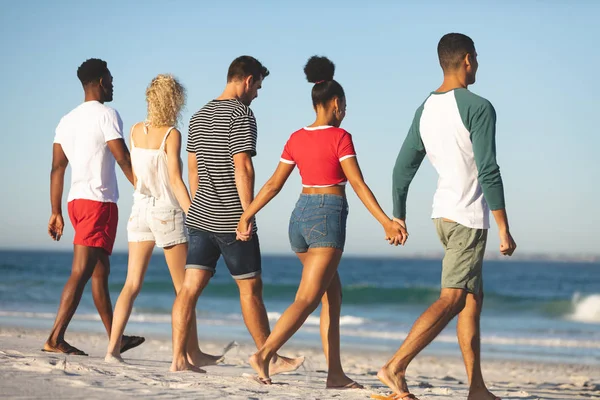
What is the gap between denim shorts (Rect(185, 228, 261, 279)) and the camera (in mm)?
4965

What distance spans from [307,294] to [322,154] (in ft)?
2.57

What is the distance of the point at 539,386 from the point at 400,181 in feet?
13.6

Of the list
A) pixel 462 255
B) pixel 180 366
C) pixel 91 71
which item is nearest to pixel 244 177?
pixel 180 366

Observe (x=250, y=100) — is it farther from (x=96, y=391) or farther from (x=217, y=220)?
(x=96, y=391)

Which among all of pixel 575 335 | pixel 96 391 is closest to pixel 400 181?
pixel 96 391

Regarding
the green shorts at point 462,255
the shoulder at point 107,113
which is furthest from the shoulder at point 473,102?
the shoulder at point 107,113

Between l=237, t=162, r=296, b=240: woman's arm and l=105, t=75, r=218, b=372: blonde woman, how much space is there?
27.1 inches

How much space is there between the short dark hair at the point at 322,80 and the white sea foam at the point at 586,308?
2019cm

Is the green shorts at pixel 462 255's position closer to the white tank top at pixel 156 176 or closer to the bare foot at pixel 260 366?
the bare foot at pixel 260 366

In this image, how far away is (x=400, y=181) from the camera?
4602 mm

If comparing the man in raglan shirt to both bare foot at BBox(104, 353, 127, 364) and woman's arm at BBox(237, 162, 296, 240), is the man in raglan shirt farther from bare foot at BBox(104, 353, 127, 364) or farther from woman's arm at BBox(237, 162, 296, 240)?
bare foot at BBox(104, 353, 127, 364)

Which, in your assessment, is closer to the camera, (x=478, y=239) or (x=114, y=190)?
(x=478, y=239)

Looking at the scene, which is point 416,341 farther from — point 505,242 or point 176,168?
point 176,168

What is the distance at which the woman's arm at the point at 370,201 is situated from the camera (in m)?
Answer: 4.41
